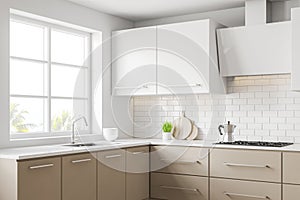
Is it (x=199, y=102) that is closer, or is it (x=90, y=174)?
(x=90, y=174)

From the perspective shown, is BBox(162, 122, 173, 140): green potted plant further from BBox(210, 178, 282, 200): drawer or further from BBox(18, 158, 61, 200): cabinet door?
BBox(18, 158, 61, 200): cabinet door

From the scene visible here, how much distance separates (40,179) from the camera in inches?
131

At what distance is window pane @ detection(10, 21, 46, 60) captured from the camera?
4.04 m

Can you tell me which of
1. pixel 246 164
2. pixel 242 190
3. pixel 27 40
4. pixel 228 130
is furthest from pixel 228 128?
pixel 27 40

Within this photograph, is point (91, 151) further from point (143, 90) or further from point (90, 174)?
point (143, 90)

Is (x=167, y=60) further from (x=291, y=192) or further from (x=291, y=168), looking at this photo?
(x=291, y=192)

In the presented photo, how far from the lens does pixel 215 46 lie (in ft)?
14.8

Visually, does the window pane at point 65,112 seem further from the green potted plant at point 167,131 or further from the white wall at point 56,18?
the green potted plant at point 167,131

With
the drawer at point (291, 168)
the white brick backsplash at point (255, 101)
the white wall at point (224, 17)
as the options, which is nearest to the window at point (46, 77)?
the white wall at point (224, 17)

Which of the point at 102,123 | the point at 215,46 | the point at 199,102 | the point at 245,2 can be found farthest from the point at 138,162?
the point at 245,2

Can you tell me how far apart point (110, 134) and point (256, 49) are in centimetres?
182

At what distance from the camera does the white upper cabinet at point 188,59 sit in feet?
14.6

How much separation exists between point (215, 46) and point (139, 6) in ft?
3.10

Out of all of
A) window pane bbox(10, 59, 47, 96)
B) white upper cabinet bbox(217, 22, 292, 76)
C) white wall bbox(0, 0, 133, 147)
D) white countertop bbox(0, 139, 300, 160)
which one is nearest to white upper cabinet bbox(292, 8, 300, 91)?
white upper cabinet bbox(217, 22, 292, 76)
